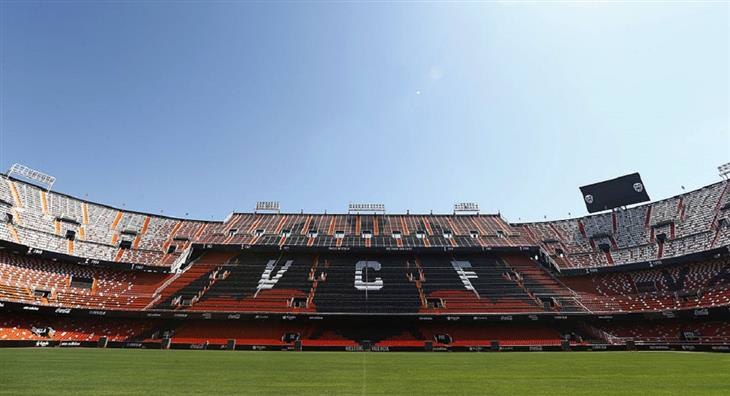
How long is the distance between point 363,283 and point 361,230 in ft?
43.9

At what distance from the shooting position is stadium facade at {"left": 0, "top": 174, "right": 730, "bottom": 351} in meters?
32.8

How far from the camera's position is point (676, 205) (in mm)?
45125

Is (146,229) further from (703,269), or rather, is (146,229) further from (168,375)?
(703,269)

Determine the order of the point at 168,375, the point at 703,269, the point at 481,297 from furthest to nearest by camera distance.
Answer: the point at 481,297 → the point at 703,269 → the point at 168,375

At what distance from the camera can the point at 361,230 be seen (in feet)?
178

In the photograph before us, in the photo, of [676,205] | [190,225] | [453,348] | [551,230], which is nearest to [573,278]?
[551,230]

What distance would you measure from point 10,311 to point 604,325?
58.2 meters

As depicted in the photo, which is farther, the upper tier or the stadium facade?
the upper tier

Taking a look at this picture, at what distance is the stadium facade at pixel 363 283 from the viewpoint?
107ft

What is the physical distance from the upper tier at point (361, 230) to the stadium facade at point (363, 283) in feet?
Result: 0.83

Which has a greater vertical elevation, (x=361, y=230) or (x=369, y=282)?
(x=361, y=230)

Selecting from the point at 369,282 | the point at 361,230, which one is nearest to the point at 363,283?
the point at 369,282

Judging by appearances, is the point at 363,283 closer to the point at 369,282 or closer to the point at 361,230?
the point at 369,282

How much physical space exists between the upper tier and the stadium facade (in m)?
0.25
